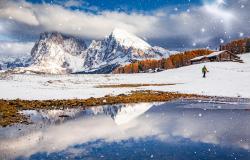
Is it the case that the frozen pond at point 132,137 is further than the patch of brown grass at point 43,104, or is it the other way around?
the patch of brown grass at point 43,104

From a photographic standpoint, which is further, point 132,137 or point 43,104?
point 43,104

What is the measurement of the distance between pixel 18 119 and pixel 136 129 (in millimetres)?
7655

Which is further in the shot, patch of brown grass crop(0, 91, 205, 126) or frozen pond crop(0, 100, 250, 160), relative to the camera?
patch of brown grass crop(0, 91, 205, 126)

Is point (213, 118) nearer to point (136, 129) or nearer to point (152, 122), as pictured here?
point (152, 122)

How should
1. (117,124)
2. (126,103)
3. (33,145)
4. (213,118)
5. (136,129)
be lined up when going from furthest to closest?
(126,103) → (213,118) → (117,124) → (136,129) → (33,145)

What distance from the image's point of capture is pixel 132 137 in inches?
611

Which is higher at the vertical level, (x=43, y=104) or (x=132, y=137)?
(x=43, y=104)

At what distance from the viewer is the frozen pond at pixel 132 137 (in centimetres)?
1240

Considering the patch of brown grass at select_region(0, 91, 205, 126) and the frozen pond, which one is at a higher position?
the patch of brown grass at select_region(0, 91, 205, 126)

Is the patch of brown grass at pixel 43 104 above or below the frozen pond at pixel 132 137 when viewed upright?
above

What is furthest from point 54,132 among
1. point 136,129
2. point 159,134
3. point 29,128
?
point 159,134

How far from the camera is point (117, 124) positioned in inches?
768

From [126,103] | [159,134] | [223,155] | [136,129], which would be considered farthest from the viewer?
[126,103]

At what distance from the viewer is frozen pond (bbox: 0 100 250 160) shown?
12398 mm
